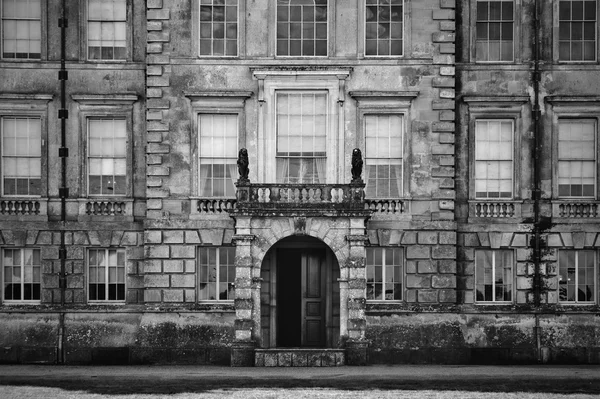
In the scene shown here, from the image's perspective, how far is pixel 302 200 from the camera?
121 ft

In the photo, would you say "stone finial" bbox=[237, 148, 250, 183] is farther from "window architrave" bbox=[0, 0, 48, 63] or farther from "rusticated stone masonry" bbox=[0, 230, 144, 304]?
"window architrave" bbox=[0, 0, 48, 63]

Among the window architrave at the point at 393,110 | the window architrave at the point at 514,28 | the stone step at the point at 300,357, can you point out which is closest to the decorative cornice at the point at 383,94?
the window architrave at the point at 393,110

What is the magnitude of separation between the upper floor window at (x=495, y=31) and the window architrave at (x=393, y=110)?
3082 millimetres

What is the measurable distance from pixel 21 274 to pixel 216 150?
7900mm

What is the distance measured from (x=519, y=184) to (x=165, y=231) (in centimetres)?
1211

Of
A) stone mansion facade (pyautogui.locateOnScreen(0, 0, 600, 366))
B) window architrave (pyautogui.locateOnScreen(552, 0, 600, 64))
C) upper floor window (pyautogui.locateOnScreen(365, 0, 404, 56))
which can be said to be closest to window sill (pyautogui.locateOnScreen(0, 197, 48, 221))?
stone mansion facade (pyautogui.locateOnScreen(0, 0, 600, 366))

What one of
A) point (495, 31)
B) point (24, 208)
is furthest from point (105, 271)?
point (495, 31)

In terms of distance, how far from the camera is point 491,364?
38.3m

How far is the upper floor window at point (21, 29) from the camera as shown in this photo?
130 ft

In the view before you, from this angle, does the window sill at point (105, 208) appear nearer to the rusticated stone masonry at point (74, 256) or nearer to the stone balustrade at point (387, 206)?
the rusticated stone masonry at point (74, 256)

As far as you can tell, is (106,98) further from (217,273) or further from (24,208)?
(217,273)

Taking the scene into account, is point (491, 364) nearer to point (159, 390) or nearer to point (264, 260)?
point (264, 260)

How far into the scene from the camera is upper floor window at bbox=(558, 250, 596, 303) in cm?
3959

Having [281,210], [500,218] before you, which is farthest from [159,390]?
[500,218]
